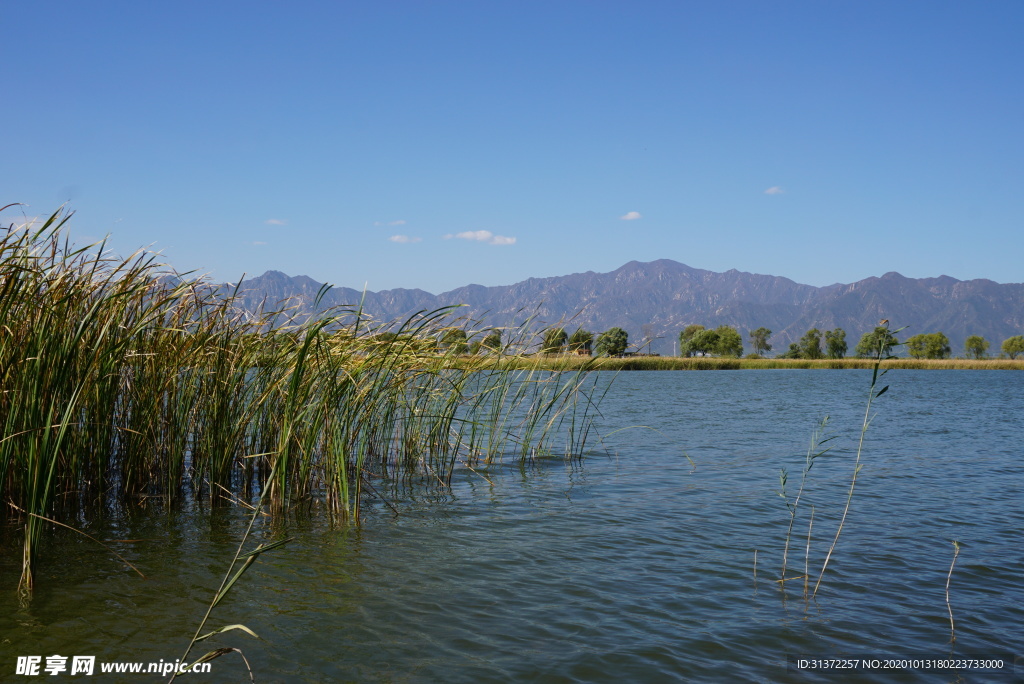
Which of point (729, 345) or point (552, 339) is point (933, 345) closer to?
point (729, 345)

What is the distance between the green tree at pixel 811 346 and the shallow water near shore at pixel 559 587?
111 metres

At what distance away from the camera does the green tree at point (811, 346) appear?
111644mm

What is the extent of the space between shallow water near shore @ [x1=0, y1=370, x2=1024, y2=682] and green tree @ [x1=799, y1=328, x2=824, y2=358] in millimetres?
111458

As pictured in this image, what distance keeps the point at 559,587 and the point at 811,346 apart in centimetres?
12061

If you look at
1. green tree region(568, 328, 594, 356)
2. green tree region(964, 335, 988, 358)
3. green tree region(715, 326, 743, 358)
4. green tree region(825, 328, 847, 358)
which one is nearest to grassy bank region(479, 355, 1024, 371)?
green tree region(715, 326, 743, 358)

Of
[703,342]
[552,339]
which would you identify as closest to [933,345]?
[703,342]

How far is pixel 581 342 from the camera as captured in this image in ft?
36.0

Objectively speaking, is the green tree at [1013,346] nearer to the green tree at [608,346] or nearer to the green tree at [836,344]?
the green tree at [836,344]

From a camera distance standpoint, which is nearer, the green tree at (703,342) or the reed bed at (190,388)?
the reed bed at (190,388)

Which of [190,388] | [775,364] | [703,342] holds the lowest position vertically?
[775,364]

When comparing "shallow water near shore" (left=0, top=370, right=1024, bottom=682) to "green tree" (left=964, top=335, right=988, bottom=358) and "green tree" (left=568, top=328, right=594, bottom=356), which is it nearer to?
"green tree" (left=568, top=328, right=594, bottom=356)

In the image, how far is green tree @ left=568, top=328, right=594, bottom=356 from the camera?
35.6 ft

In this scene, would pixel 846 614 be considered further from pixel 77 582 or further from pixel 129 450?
pixel 129 450

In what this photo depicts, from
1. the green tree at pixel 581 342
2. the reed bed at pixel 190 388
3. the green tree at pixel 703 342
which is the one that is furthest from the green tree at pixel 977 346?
the reed bed at pixel 190 388
